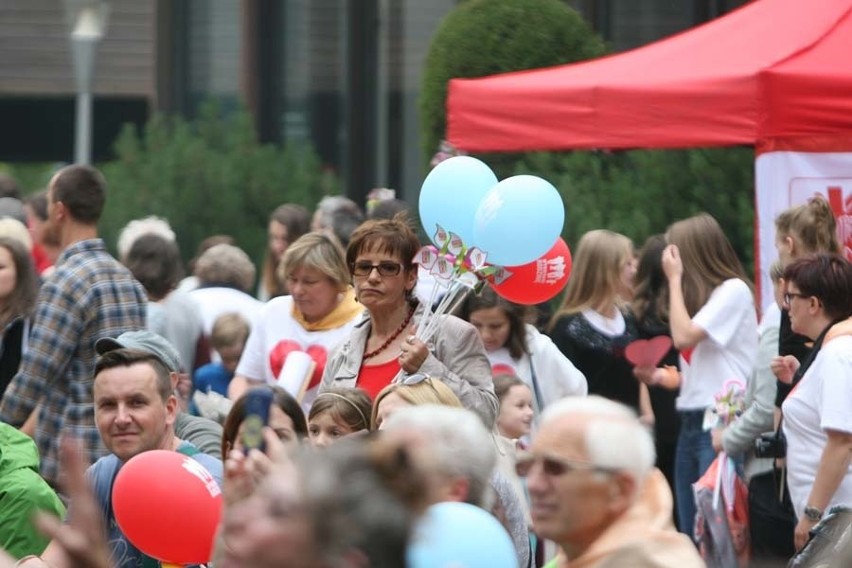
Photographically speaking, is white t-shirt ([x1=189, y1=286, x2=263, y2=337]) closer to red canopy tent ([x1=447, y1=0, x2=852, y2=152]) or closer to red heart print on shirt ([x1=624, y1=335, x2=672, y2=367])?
red canopy tent ([x1=447, y1=0, x2=852, y2=152])

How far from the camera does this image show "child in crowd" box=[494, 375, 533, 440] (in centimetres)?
667

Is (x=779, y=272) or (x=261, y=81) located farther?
(x=261, y=81)

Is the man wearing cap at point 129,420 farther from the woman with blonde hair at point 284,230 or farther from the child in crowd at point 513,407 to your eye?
the woman with blonde hair at point 284,230

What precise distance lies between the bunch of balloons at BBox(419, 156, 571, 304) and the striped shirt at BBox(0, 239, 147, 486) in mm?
1240

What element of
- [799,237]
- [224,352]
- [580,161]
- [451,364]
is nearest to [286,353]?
[224,352]

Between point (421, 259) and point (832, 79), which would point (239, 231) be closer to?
point (832, 79)

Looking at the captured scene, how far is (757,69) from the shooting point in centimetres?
771

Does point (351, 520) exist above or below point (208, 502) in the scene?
above

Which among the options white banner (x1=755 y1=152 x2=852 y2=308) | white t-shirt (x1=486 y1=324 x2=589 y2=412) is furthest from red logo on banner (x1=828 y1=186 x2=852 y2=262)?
white t-shirt (x1=486 y1=324 x2=589 y2=412)

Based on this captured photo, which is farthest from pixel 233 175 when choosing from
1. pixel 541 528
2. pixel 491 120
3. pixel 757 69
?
pixel 541 528

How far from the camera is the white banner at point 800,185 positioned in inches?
301

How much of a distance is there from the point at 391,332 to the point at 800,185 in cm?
248

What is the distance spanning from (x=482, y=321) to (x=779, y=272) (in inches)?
46.8

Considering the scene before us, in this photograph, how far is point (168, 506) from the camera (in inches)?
170
